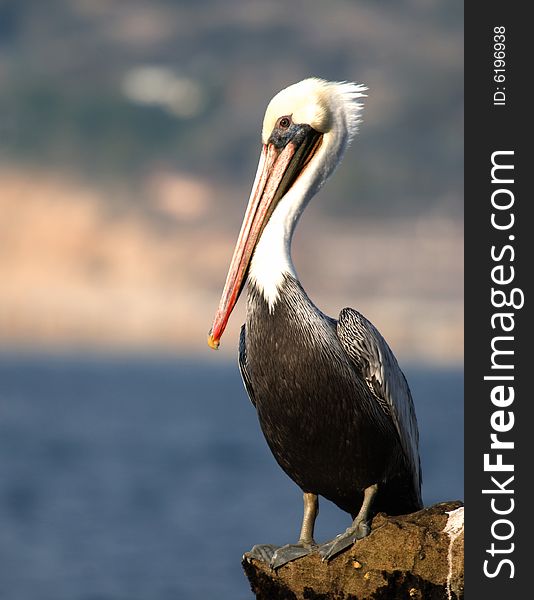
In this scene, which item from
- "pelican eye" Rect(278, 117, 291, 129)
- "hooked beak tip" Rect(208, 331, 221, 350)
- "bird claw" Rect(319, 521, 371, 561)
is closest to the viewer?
"bird claw" Rect(319, 521, 371, 561)

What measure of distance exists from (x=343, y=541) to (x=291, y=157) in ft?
6.93

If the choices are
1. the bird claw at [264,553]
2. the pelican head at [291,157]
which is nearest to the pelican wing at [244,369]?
the pelican head at [291,157]

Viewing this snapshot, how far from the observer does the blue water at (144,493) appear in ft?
82.0

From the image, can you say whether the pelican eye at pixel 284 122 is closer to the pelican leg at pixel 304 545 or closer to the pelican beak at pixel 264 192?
the pelican beak at pixel 264 192

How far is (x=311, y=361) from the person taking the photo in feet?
22.7

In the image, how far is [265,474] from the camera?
47.1 metres

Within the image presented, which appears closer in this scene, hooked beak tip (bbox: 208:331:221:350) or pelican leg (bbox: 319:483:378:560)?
pelican leg (bbox: 319:483:378:560)

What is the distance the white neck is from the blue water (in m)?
14.5

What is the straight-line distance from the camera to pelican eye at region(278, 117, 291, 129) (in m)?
7.52

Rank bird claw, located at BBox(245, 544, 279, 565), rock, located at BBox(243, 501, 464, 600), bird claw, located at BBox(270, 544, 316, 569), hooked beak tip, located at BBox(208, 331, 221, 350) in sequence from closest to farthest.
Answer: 1. rock, located at BBox(243, 501, 464, 600)
2. bird claw, located at BBox(270, 544, 316, 569)
3. bird claw, located at BBox(245, 544, 279, 565)
4. hooked beak tip, located at BBox(208, 331, 221, 350)

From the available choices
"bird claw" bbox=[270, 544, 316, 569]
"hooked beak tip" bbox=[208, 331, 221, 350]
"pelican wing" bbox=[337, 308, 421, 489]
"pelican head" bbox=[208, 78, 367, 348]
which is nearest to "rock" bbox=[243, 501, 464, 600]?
"bird claw" bbox=[270, 544, 316, 569]

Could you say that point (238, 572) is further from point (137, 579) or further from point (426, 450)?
point (426, 450)

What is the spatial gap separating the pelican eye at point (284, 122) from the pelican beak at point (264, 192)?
5 centimetres

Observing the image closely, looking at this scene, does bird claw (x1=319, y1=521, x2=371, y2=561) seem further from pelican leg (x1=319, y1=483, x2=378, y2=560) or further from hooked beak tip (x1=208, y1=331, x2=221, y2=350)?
hooked beak tip (x1=208, y1=331, x2=221, y2=350)
